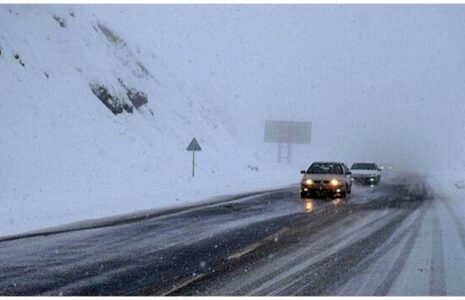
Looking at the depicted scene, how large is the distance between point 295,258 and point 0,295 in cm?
458

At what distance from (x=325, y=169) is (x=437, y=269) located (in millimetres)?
15803

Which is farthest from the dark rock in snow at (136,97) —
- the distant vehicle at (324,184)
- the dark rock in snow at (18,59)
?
the distant vehicle at (324,184)

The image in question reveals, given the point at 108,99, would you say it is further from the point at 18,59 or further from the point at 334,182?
the point at 334,182

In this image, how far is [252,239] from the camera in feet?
36.5

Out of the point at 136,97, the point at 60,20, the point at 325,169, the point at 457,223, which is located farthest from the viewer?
the point at 136,97

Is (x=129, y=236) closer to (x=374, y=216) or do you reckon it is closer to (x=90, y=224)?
(x=90, y=224)

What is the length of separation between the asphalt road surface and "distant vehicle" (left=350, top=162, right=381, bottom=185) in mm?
20591

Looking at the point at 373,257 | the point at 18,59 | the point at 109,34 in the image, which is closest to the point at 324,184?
the point at 373,257

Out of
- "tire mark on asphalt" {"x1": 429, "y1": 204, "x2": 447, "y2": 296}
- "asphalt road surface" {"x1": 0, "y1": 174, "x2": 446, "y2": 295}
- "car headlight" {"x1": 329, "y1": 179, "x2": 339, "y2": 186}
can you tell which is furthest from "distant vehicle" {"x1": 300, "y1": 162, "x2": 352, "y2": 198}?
"tire mark on asphalt" {"x1": 429, "y1": 204, "x2": 447, "y2": 296}

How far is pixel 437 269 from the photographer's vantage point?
821 centimetres

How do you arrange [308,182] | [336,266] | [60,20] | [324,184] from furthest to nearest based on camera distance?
1. [60,20]
2. [308,182]
3. [324,184]
4. [336,266]

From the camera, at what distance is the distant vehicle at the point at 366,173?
117 ft

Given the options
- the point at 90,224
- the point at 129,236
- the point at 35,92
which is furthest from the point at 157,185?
the point at 129,236

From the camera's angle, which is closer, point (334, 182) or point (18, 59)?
point (334, 182)
